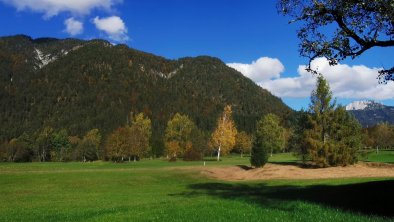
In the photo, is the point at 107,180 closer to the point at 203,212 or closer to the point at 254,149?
the point at 254,149

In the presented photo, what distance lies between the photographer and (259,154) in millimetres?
71500

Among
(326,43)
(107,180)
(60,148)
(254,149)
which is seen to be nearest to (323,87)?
(254,149)

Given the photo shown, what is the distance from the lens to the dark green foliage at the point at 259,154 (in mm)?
71375

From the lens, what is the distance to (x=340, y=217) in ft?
52.9

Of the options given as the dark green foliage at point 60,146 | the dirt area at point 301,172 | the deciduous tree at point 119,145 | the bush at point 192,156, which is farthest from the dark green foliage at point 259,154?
the dark green foliage at point 60,146

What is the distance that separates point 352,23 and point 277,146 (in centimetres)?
11818

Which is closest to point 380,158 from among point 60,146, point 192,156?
point 192,156

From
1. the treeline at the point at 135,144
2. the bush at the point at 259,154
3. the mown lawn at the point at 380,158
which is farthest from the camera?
the treeline at the point at 135,144

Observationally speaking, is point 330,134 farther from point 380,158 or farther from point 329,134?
point 380,158

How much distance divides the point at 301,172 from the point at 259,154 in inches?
459

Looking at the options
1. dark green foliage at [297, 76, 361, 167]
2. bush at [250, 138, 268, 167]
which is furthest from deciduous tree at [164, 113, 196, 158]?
dark green foliage at [297, 76, 361, 167]

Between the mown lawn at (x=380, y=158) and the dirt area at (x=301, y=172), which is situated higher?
the mown lawn at (x=380, y=158)

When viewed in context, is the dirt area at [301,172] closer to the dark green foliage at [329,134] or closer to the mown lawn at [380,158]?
the dark green foliage at [329,134]

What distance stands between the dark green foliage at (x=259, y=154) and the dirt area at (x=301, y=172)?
4340 millimetres
